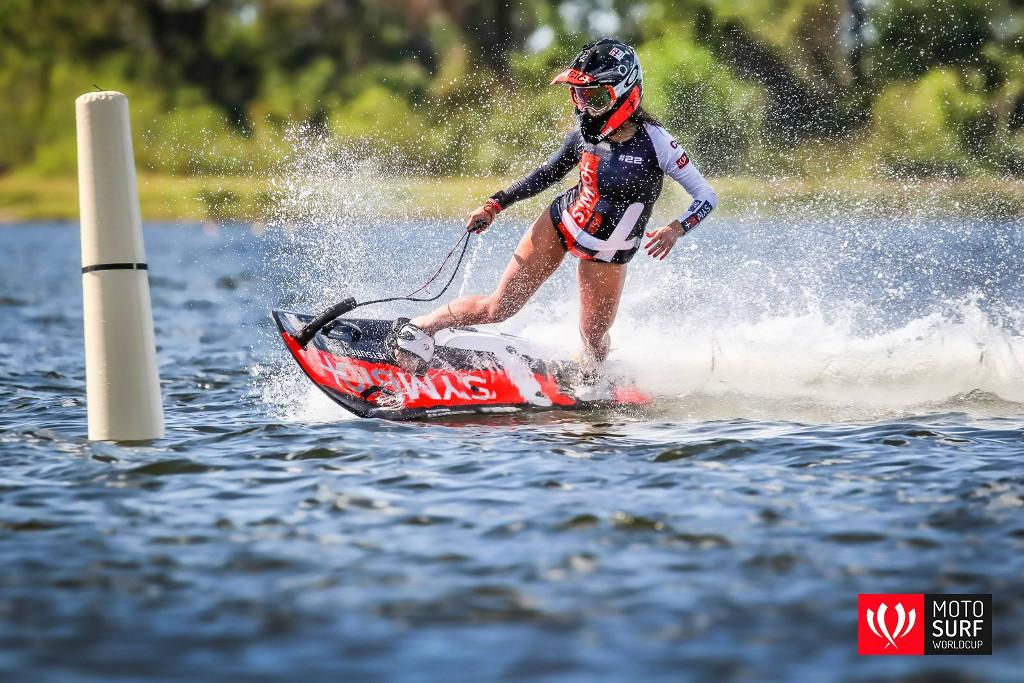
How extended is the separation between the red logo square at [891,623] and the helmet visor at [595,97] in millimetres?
4393

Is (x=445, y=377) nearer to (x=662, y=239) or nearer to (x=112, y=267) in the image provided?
(x=662, y=239)

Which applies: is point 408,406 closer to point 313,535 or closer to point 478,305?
point 478,305

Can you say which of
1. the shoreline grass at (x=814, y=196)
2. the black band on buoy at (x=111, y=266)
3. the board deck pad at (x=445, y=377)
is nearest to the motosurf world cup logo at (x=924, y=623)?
the board deck pad at (x=445, y=377)

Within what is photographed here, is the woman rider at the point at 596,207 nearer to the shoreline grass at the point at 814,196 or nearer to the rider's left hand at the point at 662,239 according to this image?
the rider's left hand at the point at 662,239

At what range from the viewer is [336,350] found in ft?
27.7

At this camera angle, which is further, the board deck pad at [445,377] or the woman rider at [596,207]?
the board deck pad at [445,377]

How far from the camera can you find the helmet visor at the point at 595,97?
8.22 meters

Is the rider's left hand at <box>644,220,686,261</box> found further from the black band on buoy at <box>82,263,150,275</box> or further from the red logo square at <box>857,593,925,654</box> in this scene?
the red logo square at <box>857,593,925,654</box>

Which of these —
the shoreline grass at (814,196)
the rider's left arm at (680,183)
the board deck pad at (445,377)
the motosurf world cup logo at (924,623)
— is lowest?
the motosurf world cup logo at (924,623)

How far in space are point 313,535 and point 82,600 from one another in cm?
113

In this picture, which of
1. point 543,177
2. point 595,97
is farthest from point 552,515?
point 543,177

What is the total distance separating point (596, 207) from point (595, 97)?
765mm

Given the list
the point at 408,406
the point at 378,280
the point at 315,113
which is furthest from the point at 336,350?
the point at 315,113

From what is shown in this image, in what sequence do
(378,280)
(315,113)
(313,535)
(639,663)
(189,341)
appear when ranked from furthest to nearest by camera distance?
(315,113)
(189,341)
(378,280)
(313,535)
(639,663)
